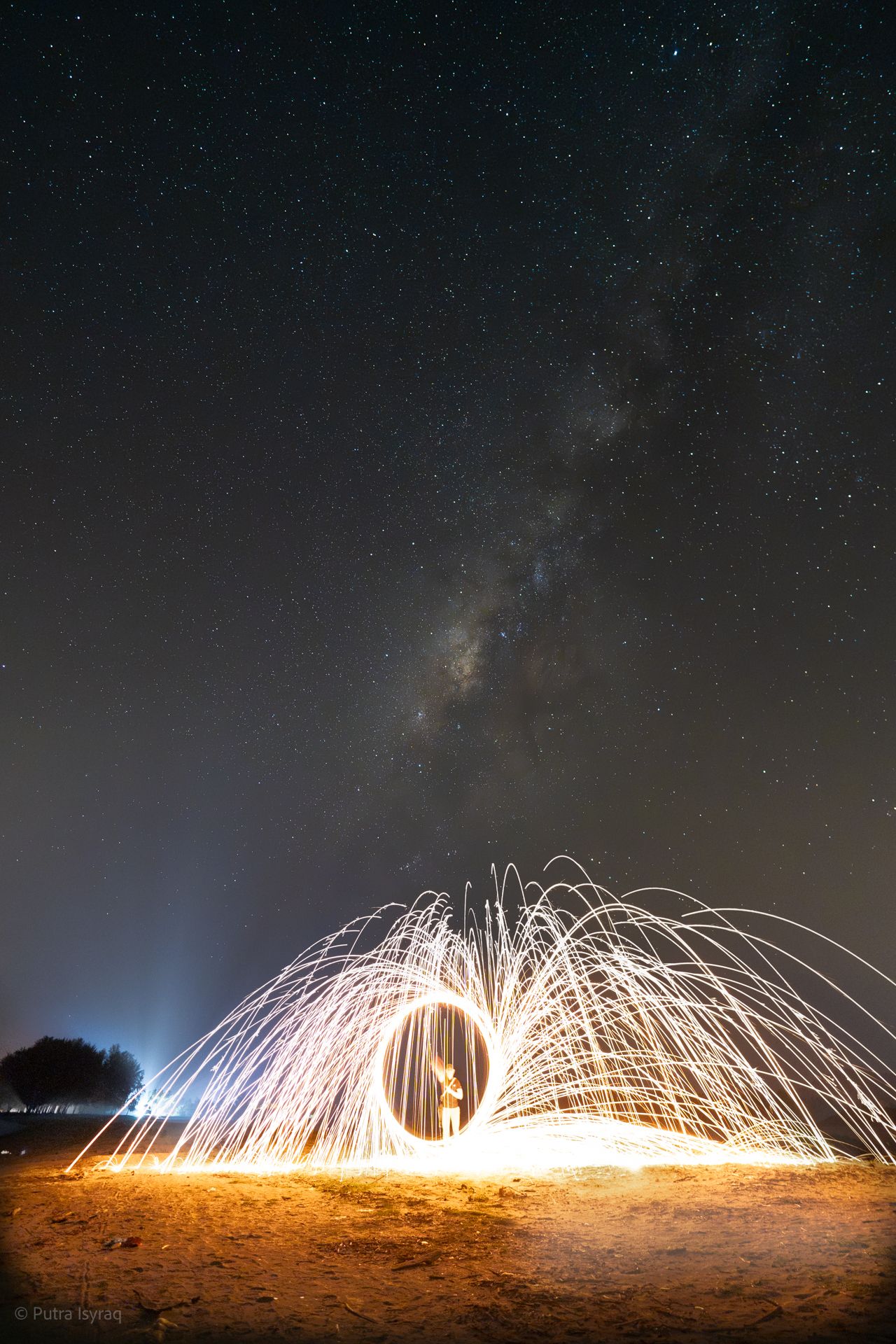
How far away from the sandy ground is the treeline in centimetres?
Answer: 4376

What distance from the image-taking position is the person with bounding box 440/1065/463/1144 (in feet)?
38.4

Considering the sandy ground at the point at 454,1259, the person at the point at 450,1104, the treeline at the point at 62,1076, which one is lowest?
the sandy ground at the point at 454,1259

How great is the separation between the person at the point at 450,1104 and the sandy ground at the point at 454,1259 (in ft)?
7.10

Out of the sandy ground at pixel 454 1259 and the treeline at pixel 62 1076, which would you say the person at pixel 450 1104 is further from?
the treeline at pixel 62 1076

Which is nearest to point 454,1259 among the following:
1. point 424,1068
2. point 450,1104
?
point 424,1068

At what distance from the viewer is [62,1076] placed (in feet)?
148

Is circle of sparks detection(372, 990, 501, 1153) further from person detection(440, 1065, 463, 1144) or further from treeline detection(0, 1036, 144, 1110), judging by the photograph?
treeline detection(0, 1036, 144, 1110)

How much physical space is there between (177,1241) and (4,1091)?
49166 millimetres

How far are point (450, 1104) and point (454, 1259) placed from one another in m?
6.04

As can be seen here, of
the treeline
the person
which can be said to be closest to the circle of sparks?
the person

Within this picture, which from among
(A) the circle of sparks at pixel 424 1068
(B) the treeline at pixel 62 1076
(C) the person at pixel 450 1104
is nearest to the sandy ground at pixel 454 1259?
(A) the circle of sparks at pixel 424 1068

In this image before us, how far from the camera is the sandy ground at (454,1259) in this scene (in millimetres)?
4965

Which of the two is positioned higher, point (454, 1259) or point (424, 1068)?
point (424, 1068)

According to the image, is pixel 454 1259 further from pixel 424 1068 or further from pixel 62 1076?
pixel 62 1076
